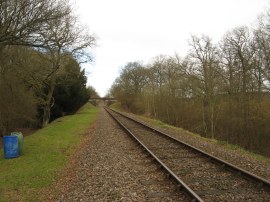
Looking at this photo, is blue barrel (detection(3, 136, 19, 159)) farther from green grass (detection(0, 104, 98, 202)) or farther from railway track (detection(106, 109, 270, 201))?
railway track (detection(106, 109, 270, 201))

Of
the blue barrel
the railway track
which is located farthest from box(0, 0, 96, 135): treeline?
the railway track

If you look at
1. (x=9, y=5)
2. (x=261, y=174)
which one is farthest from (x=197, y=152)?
(x=9, y=5)

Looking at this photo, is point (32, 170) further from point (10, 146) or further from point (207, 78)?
point (207, 78)

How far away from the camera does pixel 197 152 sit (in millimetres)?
12289

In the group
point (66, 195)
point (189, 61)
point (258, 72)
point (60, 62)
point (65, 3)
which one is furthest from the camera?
point (189, 61)

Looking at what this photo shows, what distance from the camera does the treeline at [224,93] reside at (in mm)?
27766

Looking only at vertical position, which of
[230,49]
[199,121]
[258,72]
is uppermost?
[230,49]

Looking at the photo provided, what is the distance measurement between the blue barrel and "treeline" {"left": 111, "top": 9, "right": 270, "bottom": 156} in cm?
1637

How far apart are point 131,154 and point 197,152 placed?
2479 mm

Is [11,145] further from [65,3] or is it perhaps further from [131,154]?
[65,3]

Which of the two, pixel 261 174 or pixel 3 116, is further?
pixel 3 116

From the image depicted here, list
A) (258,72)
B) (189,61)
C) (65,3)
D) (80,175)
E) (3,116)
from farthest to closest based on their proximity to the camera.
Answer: (189,61)
(258,72)
(3,116)
(65,3)
(80,175)

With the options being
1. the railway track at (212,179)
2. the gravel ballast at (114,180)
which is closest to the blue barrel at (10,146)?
the gravel ballast at (114,180)

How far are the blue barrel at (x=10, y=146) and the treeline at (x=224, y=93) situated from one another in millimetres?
16367
